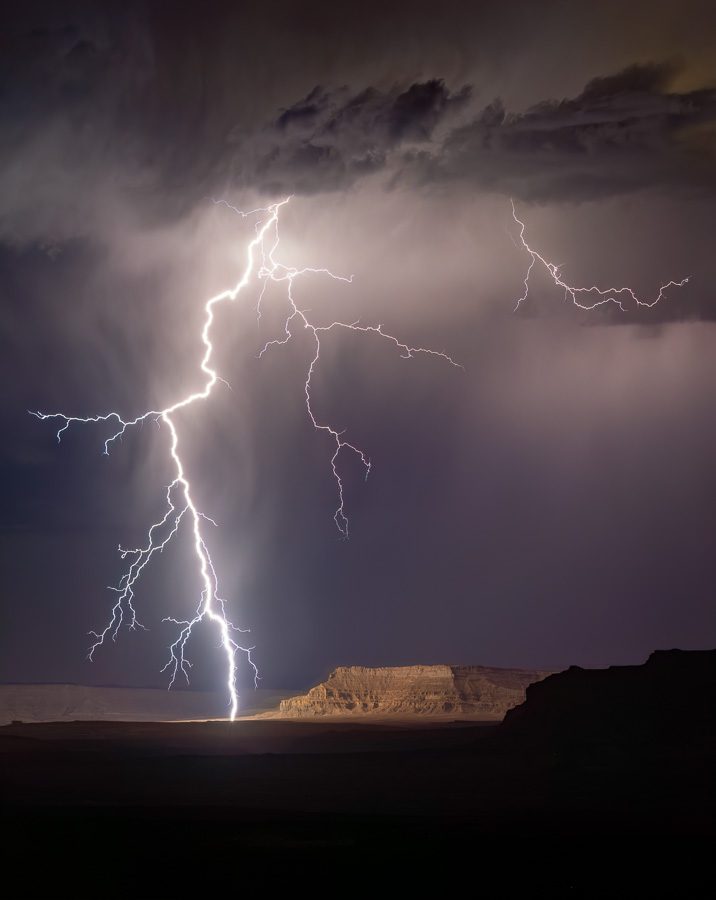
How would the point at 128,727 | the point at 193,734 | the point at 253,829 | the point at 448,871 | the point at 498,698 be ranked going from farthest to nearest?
the point at 498,698 < the point at 128,727 < the point at 193,734 < the point at 253,829 < the point at 448,871

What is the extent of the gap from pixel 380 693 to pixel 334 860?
128m

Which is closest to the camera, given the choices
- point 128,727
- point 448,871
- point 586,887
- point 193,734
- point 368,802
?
point 586,887

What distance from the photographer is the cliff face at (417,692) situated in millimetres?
148500

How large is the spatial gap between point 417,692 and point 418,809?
355 feet

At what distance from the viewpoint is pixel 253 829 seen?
133 feet

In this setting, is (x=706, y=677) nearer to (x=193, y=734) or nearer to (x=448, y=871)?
(x=448, y=871)

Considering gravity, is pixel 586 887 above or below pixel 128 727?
below

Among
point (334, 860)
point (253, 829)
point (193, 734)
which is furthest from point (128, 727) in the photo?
point (334, 860)

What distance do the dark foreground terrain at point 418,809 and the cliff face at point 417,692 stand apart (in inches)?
2612

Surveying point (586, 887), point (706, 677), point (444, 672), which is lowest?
point (586, 887)

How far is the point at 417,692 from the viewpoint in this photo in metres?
154

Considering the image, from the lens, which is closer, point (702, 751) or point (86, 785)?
point (702, 751)

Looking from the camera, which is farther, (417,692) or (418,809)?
(417,692)

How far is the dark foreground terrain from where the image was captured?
103 ft
